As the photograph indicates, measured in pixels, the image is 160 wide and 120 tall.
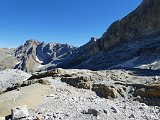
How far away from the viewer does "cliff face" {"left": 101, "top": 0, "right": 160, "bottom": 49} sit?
92.2 m

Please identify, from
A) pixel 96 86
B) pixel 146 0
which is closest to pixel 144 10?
pixel 146 0

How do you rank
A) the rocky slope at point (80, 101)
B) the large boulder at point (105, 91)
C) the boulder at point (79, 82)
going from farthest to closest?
the boulder at point (79, 82)
the large boulder at point (105, 91)
the rocky slope at point (80, 101)

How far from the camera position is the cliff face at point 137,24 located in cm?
9218

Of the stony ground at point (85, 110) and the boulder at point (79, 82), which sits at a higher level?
the boulder at point (79, 82)

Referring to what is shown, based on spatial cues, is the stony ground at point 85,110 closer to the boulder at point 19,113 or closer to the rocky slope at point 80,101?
the rocky slope at point 80,101

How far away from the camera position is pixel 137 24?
98438 mm

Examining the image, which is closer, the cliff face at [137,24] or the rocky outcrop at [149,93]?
the rocky outcrop at [149,93]

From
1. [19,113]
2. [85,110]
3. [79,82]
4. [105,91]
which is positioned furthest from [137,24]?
[19,113]

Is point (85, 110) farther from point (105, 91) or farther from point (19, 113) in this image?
point (105, 91)

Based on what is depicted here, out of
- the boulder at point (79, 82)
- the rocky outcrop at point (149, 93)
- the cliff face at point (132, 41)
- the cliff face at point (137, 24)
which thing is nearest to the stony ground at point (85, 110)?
the rocky outcrop at point (149, 93)

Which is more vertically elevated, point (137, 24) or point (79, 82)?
point (137, 24)

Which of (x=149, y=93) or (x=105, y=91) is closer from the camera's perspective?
(x=149, y=93)

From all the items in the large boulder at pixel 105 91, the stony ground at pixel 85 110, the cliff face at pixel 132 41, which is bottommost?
the stony ground at pixel 85 110

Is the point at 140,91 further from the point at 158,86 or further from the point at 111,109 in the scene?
the point at 111,109
